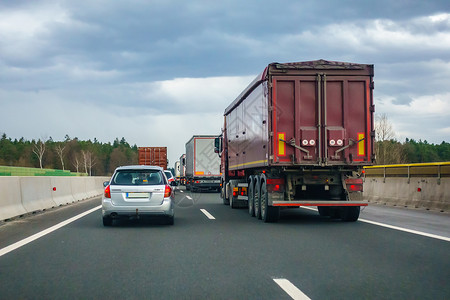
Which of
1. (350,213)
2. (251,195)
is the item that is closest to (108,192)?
(251,195)

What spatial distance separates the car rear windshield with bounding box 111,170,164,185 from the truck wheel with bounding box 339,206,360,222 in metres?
4.69

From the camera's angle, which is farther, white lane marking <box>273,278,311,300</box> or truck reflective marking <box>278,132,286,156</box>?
truck reflective marking <box>278,132,286,156</box>

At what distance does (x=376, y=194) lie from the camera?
70.0 feet

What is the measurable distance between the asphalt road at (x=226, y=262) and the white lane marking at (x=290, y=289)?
0.02 m

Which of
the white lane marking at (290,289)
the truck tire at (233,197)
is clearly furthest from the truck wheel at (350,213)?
the white lane marking at (290,289)

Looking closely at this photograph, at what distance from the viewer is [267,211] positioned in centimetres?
1347

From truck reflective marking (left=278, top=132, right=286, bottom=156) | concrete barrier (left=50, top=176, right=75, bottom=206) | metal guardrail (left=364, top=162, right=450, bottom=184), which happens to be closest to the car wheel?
truck reflective marking (left=278, top=132, right=286, bottom=156)

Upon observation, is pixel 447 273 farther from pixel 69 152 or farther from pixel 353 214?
pixel 69 152

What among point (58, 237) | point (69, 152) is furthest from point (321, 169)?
point (69, 152)

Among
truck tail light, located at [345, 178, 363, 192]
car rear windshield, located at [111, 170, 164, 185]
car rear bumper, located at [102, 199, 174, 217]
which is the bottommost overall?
car rear bumper, located at [102, 199, 174, 217]

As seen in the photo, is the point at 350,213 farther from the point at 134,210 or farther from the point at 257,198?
the point at 134,210

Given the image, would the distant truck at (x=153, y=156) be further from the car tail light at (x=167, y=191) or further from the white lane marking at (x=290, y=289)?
the white lane marking at (x=290, y=289)

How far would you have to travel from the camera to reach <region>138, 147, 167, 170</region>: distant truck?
5028cm

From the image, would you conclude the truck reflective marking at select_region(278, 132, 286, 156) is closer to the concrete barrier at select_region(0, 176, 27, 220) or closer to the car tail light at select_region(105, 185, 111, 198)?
the car tail light at select_region(105, 185, 111, 198)
